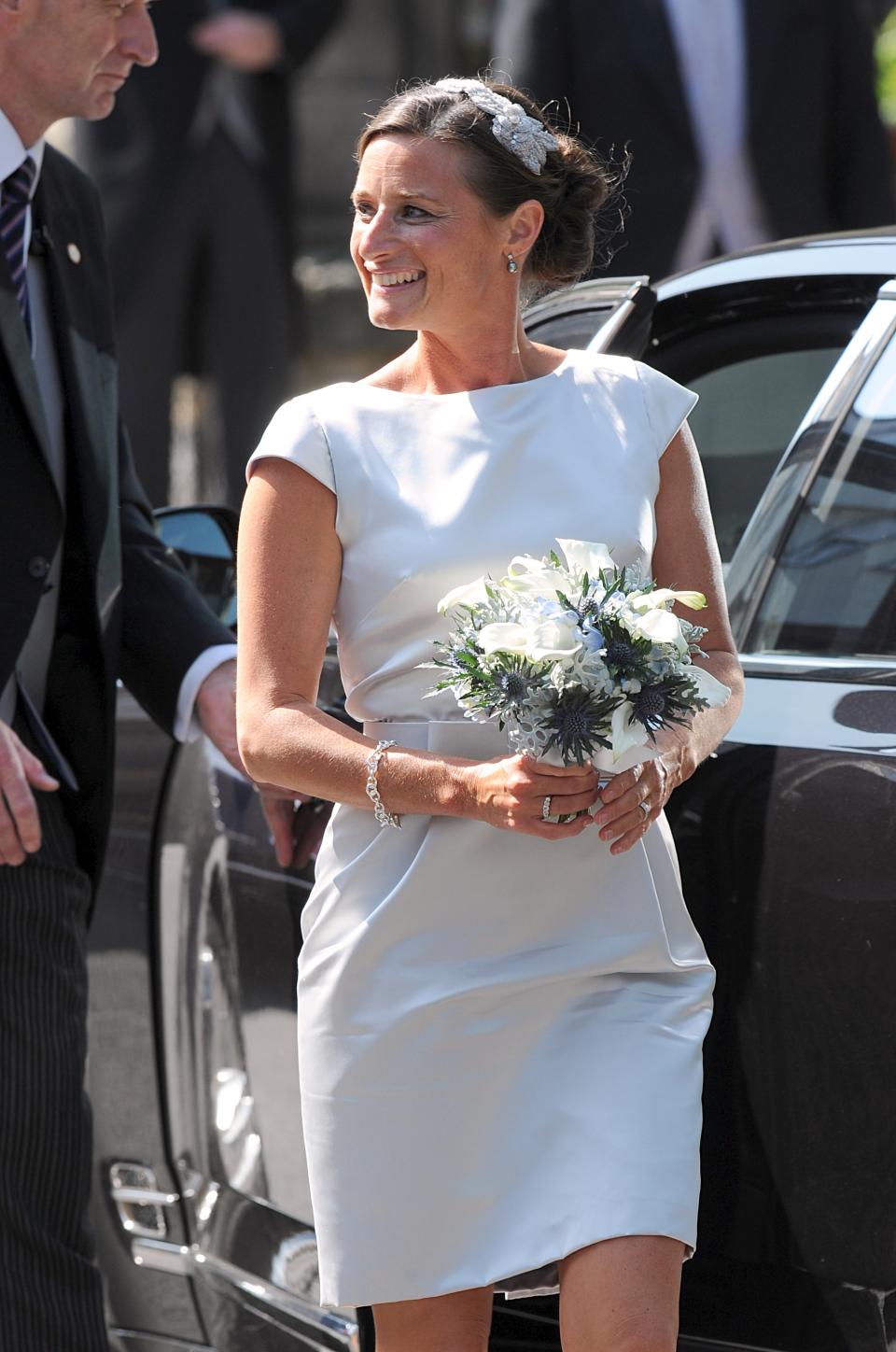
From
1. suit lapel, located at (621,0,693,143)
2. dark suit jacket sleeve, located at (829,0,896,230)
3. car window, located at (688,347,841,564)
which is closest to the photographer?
car window, located at (688,347,841,564)

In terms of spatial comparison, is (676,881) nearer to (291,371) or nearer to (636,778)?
(636,778)

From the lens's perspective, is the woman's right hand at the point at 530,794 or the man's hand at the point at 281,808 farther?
the man's hand at the point at 281,808

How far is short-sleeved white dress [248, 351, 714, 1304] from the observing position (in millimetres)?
2484

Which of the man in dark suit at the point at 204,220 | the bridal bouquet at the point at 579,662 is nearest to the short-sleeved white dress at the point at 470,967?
the bridal bouquet at the point at 579,662

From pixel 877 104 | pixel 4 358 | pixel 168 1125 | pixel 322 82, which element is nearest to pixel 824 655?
pixel 4 358

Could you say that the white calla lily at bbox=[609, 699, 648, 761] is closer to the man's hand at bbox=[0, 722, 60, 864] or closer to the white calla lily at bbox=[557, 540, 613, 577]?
the white calla lily at bbox=[557, 540, 613, 577]

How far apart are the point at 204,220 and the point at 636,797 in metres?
5.97

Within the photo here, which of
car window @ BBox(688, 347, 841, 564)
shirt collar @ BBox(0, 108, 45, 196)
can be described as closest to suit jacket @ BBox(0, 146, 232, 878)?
shirt collar @ BBox(0, 108, 45, 196)

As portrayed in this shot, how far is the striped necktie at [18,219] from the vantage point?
122 inches

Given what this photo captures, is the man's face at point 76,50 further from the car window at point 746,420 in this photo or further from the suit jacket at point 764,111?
the suit jacket at point 764,111

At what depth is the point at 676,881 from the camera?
260cm

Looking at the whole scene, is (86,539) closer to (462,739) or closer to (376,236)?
(376,236)

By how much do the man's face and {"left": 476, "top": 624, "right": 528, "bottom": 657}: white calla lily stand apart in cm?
118

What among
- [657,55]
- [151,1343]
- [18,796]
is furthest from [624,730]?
[657,55]
